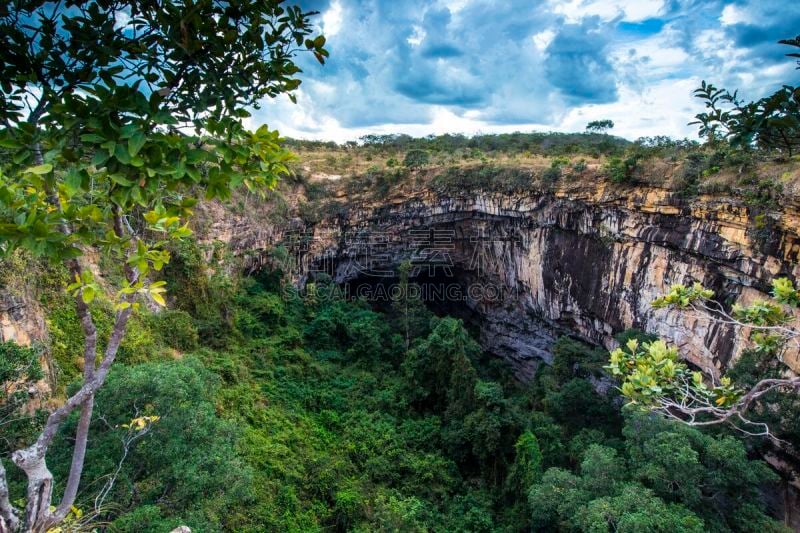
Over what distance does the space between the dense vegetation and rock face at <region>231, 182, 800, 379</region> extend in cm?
235

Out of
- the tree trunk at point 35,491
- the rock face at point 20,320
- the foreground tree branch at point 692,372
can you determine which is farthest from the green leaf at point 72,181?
the rock face at point 20,320

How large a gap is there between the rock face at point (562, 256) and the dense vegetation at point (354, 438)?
2345 mm

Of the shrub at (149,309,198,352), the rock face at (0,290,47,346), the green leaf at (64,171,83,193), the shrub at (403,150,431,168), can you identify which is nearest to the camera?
the green leaf at (64,171,83,193)

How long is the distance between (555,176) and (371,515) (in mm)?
11713

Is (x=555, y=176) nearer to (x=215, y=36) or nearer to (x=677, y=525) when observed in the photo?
(x=677, y=525)

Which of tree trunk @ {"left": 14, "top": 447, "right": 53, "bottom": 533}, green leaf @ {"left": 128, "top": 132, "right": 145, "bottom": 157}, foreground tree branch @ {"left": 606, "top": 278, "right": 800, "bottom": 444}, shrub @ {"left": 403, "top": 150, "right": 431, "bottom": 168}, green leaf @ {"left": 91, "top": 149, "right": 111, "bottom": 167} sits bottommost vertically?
tree trunk @ {"left": 14, "top": 447, "right": 53, "bottom": 533}

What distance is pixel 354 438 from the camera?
1081 cm

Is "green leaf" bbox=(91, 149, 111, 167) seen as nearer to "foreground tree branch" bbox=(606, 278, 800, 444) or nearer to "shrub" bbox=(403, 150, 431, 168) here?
"foreground tree branch" bbox=(606, 278, 800, 444)

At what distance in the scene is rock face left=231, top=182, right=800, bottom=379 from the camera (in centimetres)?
1011

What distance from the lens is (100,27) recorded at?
187 cm

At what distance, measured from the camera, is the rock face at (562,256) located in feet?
33.2

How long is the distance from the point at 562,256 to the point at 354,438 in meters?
9.52

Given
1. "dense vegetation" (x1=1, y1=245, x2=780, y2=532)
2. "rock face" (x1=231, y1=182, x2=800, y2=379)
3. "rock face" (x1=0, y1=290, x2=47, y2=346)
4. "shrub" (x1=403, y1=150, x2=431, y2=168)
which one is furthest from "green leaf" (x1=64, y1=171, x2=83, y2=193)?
"shrub" (x1=403, y1=150, x2=431, y2=168)

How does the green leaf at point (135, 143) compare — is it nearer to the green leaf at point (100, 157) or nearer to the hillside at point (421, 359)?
the green leaf at point (100, 157)
